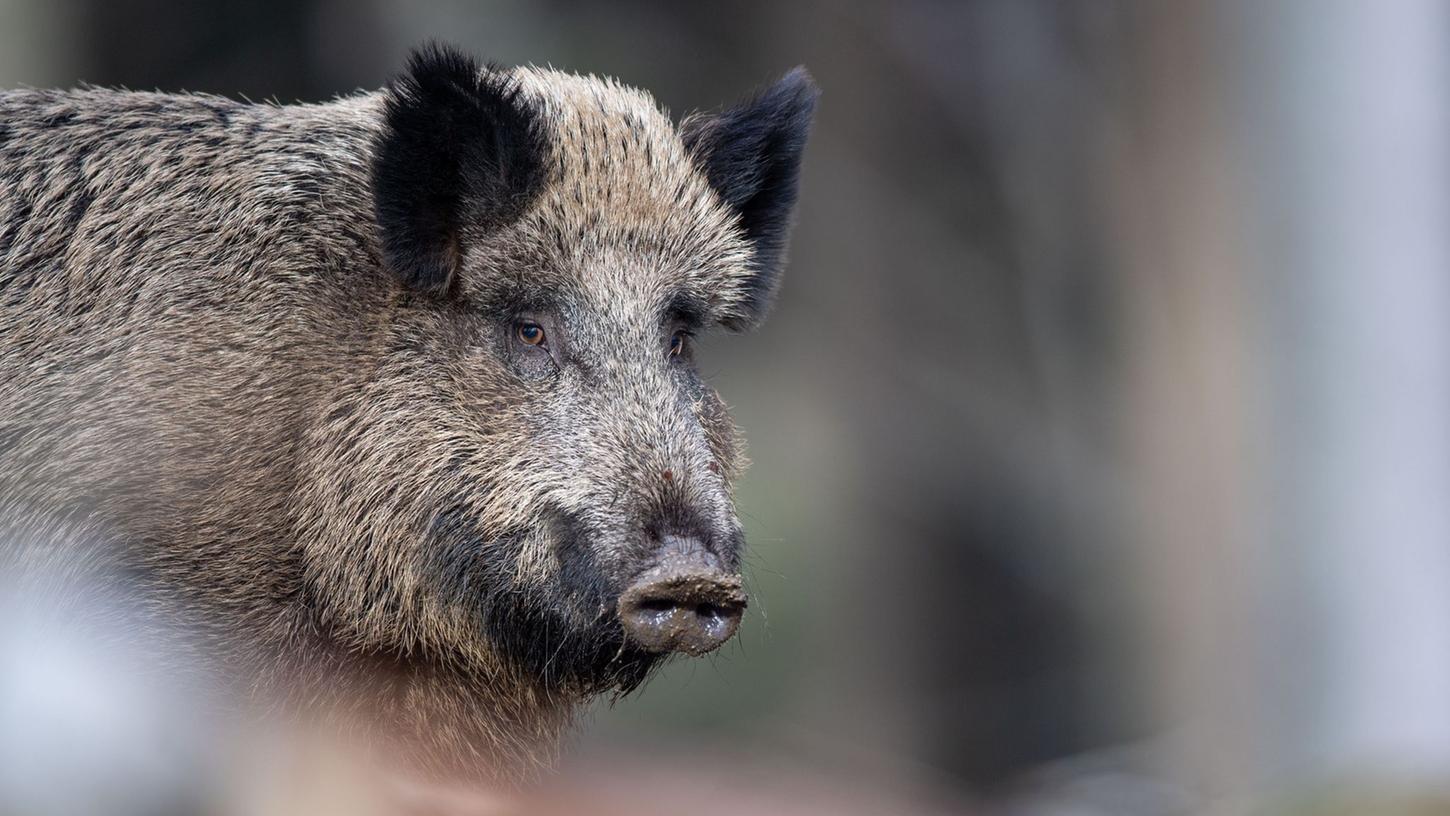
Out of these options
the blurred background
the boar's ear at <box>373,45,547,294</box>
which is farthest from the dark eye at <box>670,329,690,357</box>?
the blurred background

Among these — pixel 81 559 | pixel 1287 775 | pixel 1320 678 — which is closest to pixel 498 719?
pixel 81 559

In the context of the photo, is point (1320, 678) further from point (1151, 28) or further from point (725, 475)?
point (1151, 28)

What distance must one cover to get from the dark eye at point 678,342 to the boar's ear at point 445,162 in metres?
0.60

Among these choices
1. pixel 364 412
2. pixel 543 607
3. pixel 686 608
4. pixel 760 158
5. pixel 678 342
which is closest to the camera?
pixel 686 608

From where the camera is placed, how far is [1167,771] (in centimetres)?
1066

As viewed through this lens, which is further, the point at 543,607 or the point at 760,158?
the point at 760,158

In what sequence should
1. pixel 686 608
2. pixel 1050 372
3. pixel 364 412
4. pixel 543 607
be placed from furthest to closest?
pixel 1050 372 < pixel 364 412 < pixel 543 607 < pixel 686 608

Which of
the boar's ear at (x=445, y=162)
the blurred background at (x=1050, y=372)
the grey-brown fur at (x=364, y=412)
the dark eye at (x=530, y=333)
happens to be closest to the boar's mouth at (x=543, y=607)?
the grey-brown fur at (x=364, y=412)

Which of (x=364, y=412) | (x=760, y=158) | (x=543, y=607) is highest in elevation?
(x=760, y=158)

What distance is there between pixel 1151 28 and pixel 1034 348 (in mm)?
2674

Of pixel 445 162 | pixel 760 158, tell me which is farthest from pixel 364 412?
pixel 760 158

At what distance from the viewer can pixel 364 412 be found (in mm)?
5039

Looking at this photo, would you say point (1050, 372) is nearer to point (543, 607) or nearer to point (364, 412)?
point (364, 412)

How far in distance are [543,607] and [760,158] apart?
174cm
